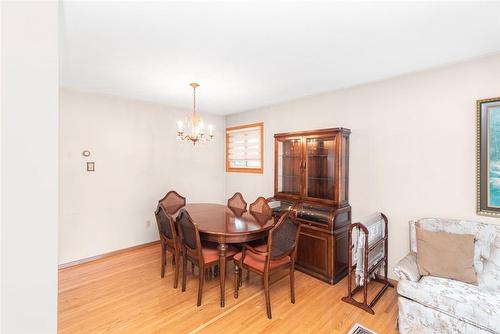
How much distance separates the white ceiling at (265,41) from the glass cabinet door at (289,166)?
90cm

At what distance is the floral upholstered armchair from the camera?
1.81m

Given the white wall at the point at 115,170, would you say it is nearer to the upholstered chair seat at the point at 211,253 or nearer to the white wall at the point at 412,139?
the upholstered chair seat at the point at 211,253

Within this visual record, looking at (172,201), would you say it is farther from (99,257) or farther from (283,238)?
(283,238)

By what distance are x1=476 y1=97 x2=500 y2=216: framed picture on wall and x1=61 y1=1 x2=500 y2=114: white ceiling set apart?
54 centimetres

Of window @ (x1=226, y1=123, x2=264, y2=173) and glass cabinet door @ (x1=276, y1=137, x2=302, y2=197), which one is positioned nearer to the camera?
glass cabinet door @ (x1=276, y1=137, x2=302, y2=197)

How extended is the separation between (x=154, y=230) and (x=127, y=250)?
51 cm

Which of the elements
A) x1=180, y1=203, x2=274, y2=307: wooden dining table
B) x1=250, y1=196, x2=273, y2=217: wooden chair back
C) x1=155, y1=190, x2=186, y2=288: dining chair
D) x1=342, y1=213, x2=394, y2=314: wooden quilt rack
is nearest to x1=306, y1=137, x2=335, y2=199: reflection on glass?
x1=250, y1=196, x2=273, y2=217: wooden chair back

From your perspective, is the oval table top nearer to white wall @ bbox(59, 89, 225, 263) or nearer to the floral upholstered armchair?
white wall @ bbox(59, 89, 225, 263)

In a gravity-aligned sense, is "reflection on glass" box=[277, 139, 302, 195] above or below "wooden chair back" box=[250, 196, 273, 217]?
above

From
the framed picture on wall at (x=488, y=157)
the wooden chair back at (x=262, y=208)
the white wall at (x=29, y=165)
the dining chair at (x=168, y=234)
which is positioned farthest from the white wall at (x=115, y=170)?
the framed picture on wall at (x=488, y=157)

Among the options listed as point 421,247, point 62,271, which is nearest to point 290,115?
point 421,247

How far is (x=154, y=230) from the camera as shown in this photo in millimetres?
4320

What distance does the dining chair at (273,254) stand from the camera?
7.58 ft

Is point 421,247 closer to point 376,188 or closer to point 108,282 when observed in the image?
point 376,188
